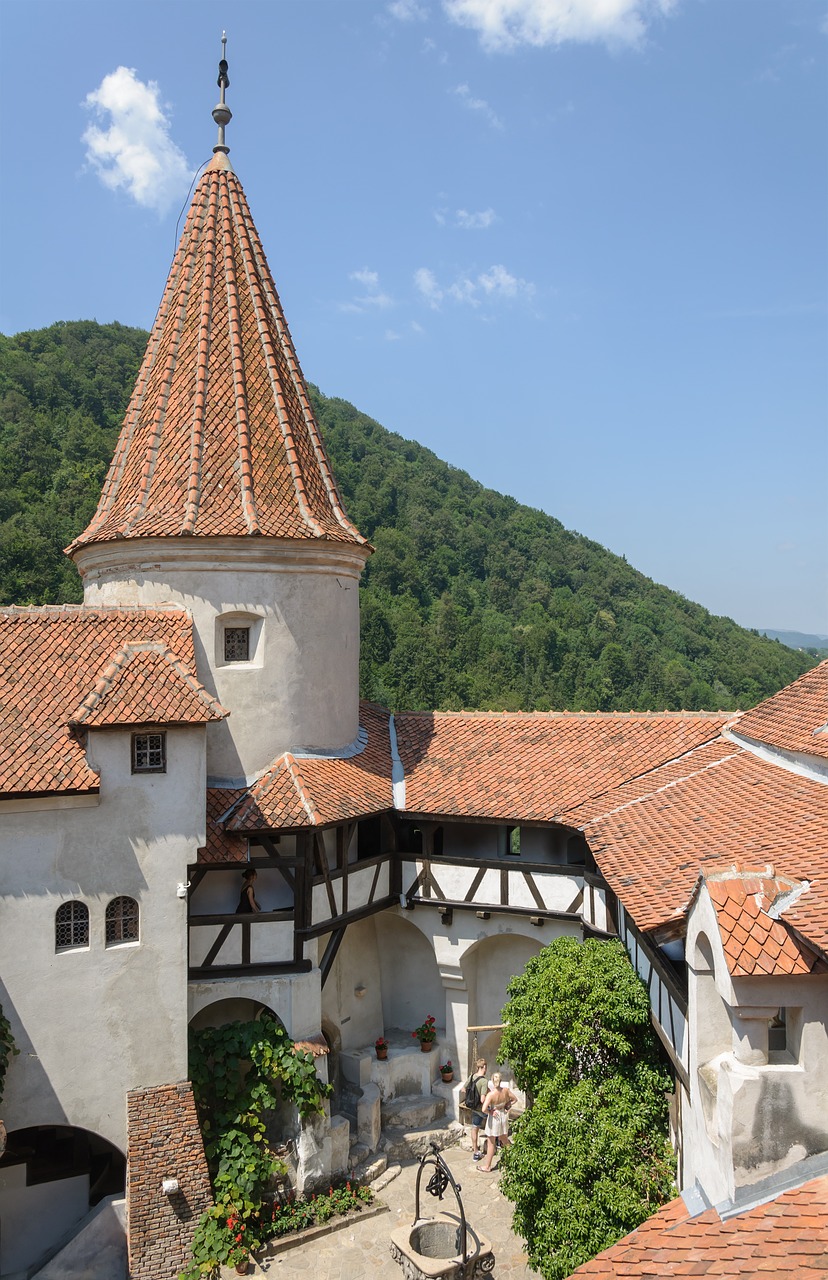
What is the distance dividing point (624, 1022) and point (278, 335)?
1388 centimetres

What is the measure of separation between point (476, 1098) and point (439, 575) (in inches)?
1928

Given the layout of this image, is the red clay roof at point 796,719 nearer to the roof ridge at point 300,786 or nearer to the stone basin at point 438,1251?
the roof ridge at point 300,786

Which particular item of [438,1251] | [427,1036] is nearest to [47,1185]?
[438,1251]

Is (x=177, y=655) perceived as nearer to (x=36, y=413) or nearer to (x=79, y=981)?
(x=79, y=981)

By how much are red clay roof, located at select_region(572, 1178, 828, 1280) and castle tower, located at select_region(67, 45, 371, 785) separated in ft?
33.4

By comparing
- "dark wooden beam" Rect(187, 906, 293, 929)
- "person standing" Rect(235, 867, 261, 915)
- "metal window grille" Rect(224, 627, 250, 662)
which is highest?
"metal window grille" Rect(224, 627, 250, 662)

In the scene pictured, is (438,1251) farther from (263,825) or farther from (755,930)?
(755,930)

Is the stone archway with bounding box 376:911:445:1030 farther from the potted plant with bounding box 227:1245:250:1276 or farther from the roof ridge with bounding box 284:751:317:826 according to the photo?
the potted plant with bounding box 227:1245:250:1276

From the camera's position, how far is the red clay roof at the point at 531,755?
58.8 ft

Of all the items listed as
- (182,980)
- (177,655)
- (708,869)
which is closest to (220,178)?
(177,655)

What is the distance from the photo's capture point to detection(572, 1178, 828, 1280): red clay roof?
25.0 feet

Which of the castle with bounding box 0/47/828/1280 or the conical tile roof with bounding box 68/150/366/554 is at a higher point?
the conical tile roof with bounding box 68/150/366/554

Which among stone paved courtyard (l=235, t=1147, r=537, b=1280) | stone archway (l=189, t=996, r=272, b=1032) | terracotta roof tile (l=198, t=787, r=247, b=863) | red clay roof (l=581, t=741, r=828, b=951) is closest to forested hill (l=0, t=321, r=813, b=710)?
terracotta roof tile (l=198, t=787, r=247, b=863)

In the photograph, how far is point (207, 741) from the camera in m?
17.1
